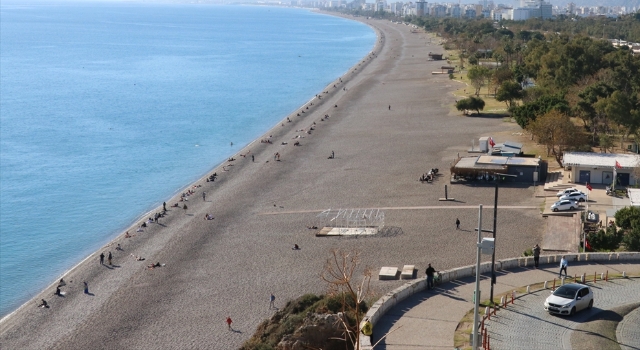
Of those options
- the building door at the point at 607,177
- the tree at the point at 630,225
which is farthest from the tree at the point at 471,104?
the tree at the point at 630,225

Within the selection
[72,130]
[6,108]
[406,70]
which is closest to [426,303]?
[72,130]

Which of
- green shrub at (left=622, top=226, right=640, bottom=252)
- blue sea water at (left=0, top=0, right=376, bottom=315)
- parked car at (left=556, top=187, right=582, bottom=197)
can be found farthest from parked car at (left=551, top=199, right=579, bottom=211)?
blue sea water at (left=0, top=0, right=376, bottom=315)

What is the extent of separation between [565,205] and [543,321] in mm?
17795

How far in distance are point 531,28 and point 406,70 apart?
280 feet

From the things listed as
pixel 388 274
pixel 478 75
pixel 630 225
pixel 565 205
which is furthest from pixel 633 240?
pixel 478 75

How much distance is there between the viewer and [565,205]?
116ft

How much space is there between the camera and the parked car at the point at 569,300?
18766 millimetres

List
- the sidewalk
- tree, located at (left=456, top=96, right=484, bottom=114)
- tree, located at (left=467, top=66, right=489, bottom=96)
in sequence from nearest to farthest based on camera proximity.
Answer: the sidewalk
tree, located at (left=456, top=96, right=484, bottom=114)
tree, located at (left=467, top=66, right=489, bottom=96)

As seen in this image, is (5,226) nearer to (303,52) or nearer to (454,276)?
(454,276)

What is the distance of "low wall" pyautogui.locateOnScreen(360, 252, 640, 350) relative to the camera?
749 inches

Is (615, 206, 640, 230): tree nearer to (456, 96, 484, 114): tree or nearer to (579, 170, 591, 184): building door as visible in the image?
(579, 170, 591, 184): building door

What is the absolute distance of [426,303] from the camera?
20.1 metres

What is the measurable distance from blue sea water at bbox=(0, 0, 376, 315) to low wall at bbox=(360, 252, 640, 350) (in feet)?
63.6

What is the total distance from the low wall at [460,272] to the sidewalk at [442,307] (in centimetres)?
17
